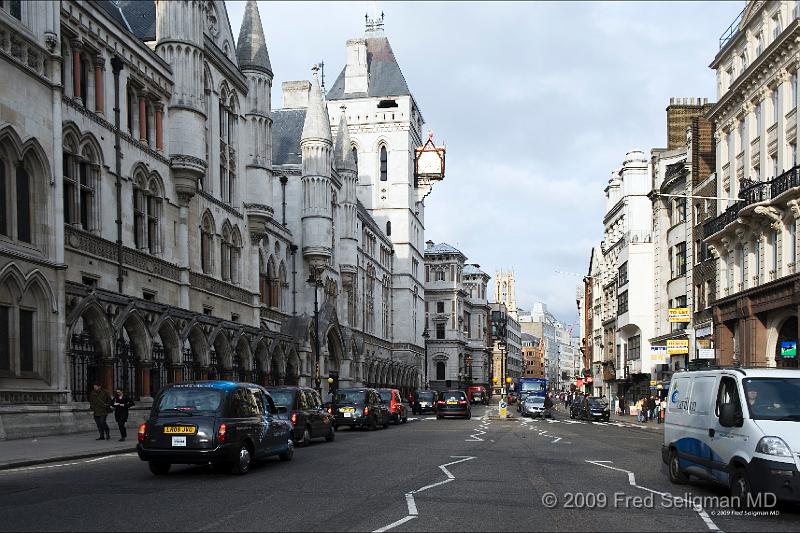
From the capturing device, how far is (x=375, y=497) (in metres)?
13.1

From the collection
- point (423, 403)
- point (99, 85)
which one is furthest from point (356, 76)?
point (99, 85)

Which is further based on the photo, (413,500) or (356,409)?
(356,409)

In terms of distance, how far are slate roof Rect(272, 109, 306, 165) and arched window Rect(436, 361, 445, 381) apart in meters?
63.5

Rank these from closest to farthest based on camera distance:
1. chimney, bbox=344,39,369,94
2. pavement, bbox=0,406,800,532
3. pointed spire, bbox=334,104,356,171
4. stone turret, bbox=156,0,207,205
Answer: pavement, bbox=0,406,800,532
stone turret, bbox=156,0,207,205
pointed spire, bbox=334,104,356,171
chimney, bbox=344,39,369,94

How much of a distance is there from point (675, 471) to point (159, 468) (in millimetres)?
8922

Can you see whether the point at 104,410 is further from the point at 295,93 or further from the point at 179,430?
the point at 295,93

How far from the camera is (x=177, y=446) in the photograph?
15.7m

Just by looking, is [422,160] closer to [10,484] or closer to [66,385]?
[66,385]

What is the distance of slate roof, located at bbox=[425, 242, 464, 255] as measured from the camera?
132000mm

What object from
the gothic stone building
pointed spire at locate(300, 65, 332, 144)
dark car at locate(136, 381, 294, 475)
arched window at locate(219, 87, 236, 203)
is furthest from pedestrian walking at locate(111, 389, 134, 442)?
pointed spire at locate(300, 65, 332, 144)

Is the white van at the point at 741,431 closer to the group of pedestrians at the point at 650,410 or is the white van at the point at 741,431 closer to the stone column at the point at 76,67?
the stone column at the point at 76,67

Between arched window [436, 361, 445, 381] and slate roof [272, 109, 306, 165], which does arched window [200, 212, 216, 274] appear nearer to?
slate roof [272, 109, 306, 165]

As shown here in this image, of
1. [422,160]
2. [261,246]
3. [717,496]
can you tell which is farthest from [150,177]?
[422,160]

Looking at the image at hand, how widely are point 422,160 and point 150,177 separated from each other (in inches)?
2545
